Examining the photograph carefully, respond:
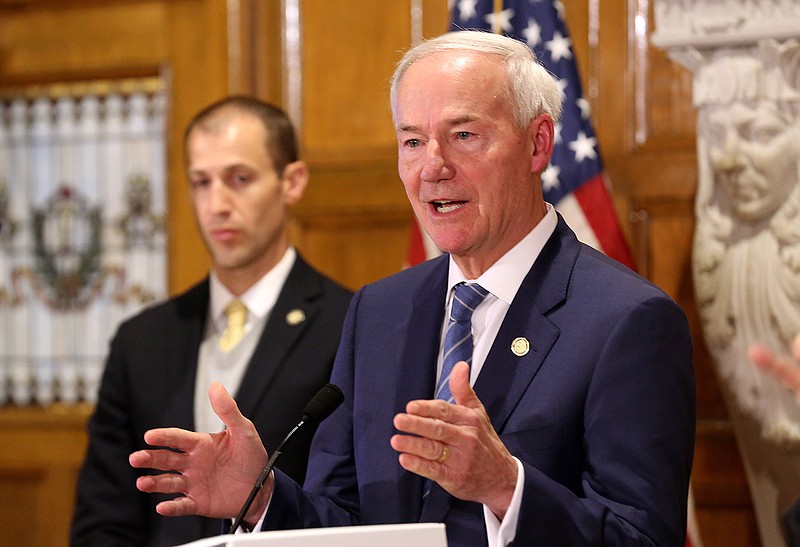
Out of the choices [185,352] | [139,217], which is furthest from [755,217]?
[139,217]

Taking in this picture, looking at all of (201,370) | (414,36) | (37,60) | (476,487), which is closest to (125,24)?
(37,60)

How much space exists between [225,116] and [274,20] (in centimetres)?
104

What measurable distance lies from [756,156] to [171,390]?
6.03ft

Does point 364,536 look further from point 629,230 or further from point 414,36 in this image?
point 414,36

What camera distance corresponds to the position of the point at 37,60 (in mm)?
4660

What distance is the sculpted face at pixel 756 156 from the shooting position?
2.94 metres

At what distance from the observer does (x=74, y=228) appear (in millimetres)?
4789

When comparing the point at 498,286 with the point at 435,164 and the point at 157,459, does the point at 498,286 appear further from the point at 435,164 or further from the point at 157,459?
the point at 157,459

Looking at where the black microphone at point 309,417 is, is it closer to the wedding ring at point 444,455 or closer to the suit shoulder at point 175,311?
the wedding ring at point 444,455

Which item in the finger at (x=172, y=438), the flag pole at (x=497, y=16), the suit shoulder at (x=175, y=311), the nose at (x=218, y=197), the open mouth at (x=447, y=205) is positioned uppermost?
the flag pole at (x=497, y=16)

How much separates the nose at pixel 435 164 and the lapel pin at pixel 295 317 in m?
1.23

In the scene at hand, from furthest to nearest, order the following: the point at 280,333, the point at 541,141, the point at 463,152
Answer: the point at 280,333 < the point at 541,141 < the point at 463,152

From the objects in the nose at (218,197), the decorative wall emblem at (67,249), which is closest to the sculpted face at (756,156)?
the nose at (218,197)

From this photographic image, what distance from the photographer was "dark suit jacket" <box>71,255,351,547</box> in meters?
3.07
